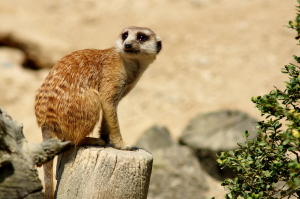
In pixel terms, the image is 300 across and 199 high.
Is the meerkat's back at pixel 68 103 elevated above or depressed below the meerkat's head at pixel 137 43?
below

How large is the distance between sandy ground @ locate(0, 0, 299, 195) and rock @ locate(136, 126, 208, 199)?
610 millimetres

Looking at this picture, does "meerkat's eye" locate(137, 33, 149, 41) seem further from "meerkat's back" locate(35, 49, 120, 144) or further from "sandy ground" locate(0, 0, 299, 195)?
"sandy ground" locate(0, 0, 299, 195)

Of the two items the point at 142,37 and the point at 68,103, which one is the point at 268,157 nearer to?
the point at 68,103

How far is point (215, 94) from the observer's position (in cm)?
847

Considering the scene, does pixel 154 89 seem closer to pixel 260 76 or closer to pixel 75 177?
pixel 260 76

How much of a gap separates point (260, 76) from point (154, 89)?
197cm

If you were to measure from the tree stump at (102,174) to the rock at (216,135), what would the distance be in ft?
10.7

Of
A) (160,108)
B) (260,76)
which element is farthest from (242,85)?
(160,108)

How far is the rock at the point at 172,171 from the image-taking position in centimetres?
625

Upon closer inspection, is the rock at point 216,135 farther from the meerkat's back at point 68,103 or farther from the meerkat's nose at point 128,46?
the meerkat's back at point 68,103

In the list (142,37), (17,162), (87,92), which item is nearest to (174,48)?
(142,37)

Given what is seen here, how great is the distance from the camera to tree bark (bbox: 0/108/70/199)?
9.26ft

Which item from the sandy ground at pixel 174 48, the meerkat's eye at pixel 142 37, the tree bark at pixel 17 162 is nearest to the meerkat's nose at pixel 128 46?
the meerkat's eye at pixel 142 37

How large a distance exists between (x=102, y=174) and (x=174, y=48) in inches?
268
